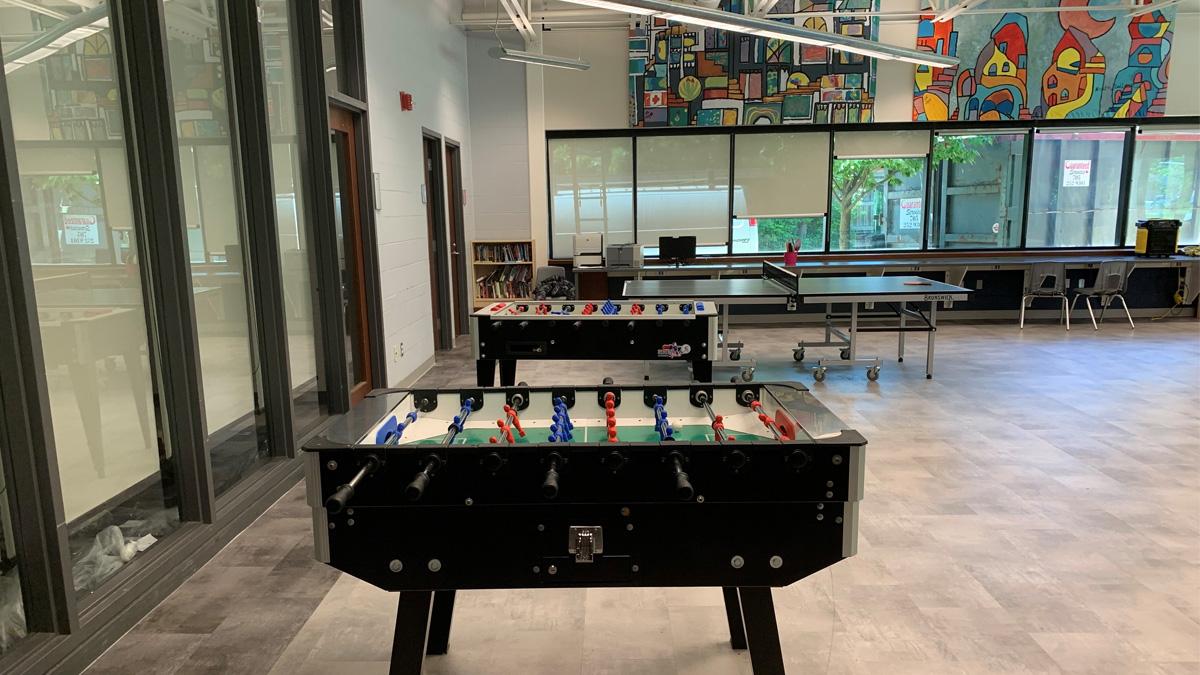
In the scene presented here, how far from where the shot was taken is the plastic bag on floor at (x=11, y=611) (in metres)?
2.23

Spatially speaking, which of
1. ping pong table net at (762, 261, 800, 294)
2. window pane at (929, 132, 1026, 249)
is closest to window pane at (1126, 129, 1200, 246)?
window pane at (929, 132, 1026, 249)

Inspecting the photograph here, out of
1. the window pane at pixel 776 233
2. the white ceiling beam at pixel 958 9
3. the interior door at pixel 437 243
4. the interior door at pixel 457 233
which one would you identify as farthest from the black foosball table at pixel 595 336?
the window pane at pixel 776 233

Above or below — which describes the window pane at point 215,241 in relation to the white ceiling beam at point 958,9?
below

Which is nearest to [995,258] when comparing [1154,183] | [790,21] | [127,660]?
[1154,183]

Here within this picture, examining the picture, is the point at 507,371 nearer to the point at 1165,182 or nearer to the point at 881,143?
the point at 881,143

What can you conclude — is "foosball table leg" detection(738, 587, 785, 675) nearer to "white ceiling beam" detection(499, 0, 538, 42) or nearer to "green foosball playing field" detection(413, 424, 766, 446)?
"green foosball playing field" detection(413, 424, 766, 446)

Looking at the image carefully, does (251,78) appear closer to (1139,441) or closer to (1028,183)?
(1139,441)

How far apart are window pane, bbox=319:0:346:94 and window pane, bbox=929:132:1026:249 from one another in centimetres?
732

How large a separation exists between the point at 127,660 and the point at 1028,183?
33.1 ft

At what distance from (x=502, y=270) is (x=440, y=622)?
7.02 metres

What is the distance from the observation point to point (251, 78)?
3.59 m

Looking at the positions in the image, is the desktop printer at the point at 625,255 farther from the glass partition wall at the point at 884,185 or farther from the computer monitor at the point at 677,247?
the glass partition wall at the point at 884,185

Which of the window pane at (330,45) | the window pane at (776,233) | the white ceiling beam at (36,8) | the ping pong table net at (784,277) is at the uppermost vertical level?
the window pane at (330,45)

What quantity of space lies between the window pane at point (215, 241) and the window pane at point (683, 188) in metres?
6.31
